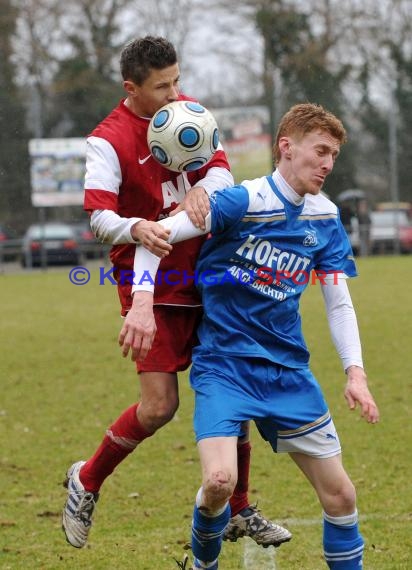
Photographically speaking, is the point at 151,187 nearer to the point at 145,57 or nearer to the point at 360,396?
the point at 145,57

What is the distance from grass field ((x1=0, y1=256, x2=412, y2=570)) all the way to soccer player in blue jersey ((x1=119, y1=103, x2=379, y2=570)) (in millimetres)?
897

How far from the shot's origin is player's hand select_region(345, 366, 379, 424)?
3.93 meters

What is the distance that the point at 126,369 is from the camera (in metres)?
11.0

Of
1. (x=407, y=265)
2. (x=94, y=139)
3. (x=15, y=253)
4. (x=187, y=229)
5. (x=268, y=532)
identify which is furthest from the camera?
(x=15, y=253)

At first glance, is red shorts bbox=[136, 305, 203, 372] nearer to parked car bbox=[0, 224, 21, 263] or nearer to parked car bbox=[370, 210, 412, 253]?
parked car bbox=[0, 224, 21, 263]

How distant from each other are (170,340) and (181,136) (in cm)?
91

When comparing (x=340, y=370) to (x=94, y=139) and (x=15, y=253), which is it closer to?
(x=94, y=139)

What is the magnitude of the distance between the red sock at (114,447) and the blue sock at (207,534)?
57cm

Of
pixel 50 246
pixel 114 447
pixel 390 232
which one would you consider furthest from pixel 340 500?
pixel 390 232

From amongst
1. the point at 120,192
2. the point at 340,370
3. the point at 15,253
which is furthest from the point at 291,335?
the point at 15,253

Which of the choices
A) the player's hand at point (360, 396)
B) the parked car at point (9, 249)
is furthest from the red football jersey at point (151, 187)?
the parked car at point (9, 249)

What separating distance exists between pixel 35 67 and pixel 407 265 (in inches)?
617

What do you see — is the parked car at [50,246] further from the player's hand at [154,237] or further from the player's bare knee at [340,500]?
the player's bare knee at [340,500]

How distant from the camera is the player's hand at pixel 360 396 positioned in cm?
393
